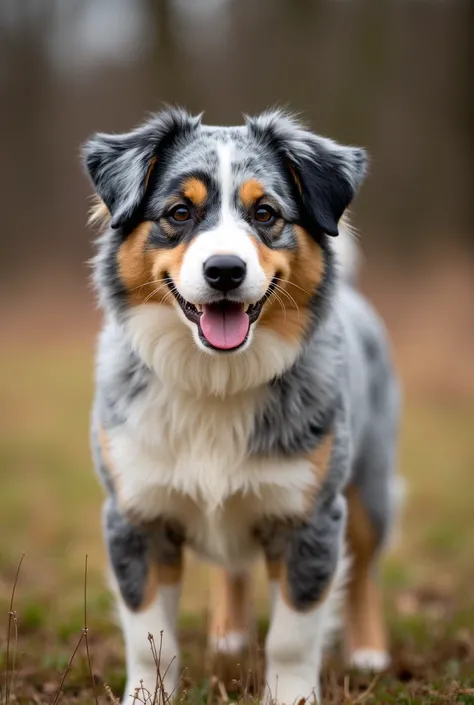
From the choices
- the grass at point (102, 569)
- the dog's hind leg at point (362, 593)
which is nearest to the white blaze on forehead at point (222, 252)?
the grass at point (102, 569)

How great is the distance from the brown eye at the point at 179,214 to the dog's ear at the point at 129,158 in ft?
0.49

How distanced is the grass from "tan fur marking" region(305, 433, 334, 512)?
0.68 meters

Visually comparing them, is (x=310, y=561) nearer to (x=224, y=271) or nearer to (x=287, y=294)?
(x=287, y=294)

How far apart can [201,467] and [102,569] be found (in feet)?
11.5

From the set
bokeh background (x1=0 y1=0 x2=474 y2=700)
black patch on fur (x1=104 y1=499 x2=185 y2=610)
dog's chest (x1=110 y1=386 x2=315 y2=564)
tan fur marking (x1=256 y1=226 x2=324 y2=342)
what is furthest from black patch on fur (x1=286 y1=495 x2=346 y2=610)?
bokeh background (x1=0 y1=0 x2=474 y2=700)

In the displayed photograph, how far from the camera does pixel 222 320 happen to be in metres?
3.64

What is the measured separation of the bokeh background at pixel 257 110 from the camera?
14969 millimetres

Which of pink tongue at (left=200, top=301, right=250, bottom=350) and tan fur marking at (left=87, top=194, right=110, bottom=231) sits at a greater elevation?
tan fur marking at (left=87, top=194, right=110, bottom=231)

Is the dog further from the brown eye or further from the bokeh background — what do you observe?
the bokeh background

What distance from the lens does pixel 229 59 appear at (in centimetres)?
1764

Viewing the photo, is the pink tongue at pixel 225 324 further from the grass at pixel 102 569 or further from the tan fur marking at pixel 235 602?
the tan fur marking at pixel 235 602

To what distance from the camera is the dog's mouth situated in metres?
3.60

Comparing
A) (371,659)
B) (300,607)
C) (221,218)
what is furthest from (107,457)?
(371,659)

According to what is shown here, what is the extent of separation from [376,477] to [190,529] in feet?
4.73
